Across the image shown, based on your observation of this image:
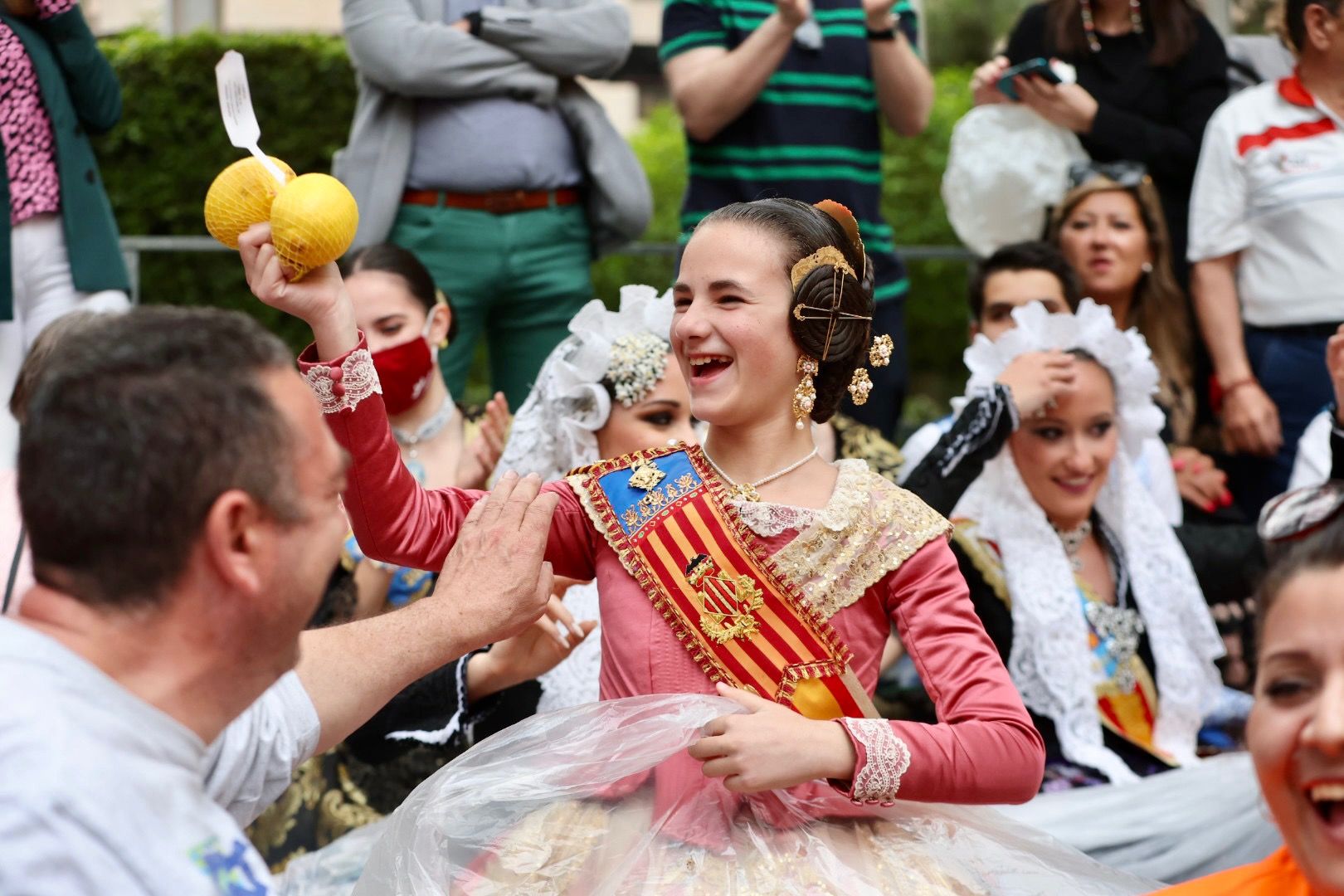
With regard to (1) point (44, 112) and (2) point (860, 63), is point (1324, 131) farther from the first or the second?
(1) point (44, 112)

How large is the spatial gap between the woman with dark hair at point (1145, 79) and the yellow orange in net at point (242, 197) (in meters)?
3.51

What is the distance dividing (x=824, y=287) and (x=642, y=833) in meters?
0.95

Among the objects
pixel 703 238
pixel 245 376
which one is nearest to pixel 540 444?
pixel 703 238

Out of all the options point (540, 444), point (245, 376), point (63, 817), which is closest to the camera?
point (63, 817)

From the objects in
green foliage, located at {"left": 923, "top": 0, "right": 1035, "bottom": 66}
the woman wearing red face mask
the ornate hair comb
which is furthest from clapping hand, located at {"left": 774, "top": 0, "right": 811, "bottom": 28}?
green foliage, located at {"left": 923, "top": 0, "right": 1035, "bottom": 66}

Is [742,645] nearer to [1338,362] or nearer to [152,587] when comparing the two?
[152,587]

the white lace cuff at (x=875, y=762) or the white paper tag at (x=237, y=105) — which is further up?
the white paper tag at (x=237, y=105)

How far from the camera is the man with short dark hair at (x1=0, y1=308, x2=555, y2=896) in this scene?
1640 mm

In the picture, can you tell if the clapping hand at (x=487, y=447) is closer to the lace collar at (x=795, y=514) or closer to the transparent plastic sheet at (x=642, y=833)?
the lace collar at (x=795, y=514)

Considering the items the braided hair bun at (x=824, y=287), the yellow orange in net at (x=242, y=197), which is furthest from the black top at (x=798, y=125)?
the yellow orange in net at (x=242, y=197)

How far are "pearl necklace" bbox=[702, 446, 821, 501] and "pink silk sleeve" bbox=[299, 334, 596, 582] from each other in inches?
11.8

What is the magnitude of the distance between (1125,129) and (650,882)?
379 centimetres

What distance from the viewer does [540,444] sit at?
13.0ft

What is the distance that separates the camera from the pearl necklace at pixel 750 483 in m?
→ 2.71
